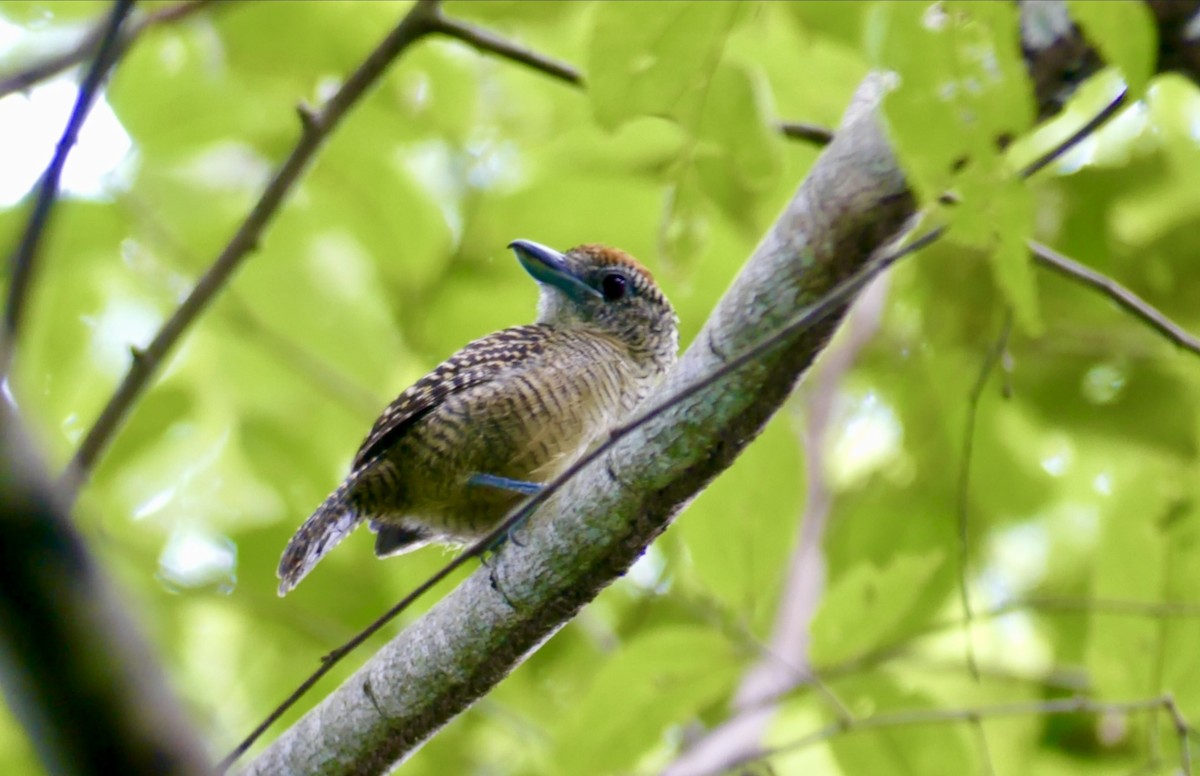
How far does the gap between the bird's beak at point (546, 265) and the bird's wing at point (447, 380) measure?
0.24m

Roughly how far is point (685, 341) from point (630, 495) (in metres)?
2.04

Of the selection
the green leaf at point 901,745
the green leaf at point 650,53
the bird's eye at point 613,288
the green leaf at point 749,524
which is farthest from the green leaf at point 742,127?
the bird's eye at point 613,288

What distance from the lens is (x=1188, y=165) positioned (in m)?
4.04

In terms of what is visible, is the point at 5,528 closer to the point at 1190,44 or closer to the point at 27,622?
the point at 27,622

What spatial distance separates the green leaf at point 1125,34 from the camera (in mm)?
1769

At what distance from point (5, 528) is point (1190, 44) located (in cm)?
193

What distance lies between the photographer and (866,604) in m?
3.10

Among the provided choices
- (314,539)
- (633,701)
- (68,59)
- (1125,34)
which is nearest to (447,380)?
(314,539)

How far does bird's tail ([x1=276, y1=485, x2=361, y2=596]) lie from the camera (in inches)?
122

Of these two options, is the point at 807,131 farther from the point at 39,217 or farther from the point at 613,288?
the point at 39,217

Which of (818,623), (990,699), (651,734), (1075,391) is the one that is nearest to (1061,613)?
(990,699)

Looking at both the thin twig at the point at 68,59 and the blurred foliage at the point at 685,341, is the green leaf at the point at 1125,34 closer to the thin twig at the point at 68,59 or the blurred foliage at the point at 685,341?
the blurred foliage at the point at 685,341

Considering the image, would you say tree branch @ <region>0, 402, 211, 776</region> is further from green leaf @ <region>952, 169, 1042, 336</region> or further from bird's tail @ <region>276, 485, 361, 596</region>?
bird's tail @ <region>276, 485, 361, 596</region>

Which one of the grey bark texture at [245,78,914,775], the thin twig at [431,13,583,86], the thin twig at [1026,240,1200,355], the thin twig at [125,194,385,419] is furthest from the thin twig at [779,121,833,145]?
the thin twig at [125,194,385,419]
